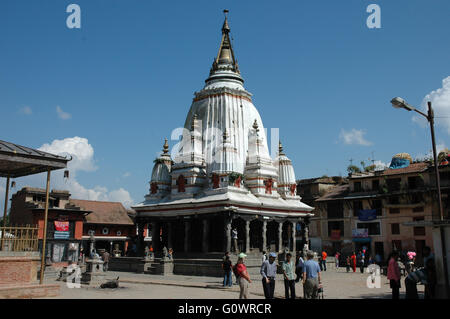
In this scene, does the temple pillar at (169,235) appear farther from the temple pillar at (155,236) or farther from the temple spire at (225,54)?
the temple spire at (225,54)

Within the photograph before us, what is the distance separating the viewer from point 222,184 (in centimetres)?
3688

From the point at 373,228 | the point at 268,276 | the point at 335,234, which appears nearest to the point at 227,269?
the point at 268,276

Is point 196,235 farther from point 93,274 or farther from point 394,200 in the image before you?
point 394,200

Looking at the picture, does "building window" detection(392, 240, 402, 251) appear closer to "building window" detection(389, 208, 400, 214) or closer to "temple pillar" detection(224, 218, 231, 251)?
"building window" detection(389, 208, 400, 214)

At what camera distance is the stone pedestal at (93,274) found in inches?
836

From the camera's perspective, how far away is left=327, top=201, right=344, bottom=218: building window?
162 ft

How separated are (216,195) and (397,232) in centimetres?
2202

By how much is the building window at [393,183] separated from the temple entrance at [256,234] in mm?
16938

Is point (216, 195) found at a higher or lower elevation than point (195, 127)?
lower

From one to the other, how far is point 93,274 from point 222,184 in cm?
1730

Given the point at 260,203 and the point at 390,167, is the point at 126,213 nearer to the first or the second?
the point at 260,203

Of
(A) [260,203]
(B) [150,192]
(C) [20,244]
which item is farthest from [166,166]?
(C) [20,244]
